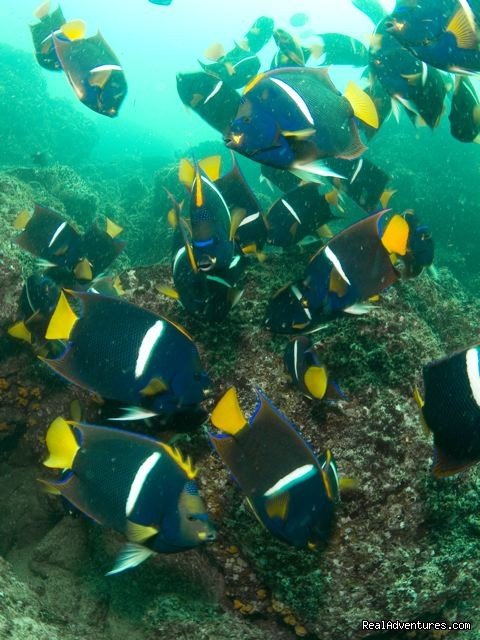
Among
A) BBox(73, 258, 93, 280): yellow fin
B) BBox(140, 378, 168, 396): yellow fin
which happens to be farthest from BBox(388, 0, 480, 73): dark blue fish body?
BBox(73, 258, 93, 280): yellow fin

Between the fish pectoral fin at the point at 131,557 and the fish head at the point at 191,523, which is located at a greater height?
the fish head at the point at 191,523

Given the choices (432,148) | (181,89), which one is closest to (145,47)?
(432,148)

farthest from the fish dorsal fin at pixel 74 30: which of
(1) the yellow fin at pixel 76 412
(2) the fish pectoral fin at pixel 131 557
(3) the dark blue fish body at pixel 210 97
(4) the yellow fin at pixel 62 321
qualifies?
(2) the fish pectoral fin at pixel 131 557

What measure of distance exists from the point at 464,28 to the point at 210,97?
264 cm

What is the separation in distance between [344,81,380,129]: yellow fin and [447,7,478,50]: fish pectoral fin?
2.24 feet

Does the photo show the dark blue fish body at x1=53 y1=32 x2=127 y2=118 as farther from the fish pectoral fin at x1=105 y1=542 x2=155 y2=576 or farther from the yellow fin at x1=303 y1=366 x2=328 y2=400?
the fish pectoral fin at x1=105 y1=542 x2=155 y2=576

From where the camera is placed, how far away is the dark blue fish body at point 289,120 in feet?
7.07

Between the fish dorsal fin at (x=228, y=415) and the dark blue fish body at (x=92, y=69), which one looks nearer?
the fish dorsal fin at (x=228, y=415)

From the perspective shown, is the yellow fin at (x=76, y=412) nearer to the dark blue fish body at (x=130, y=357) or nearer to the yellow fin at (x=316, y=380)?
the dark blue fish body at (x=130, y=357)

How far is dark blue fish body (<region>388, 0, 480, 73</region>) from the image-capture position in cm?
244

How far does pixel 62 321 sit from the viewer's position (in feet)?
6.58

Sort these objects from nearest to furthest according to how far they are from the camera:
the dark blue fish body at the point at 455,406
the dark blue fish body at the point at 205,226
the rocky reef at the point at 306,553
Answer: the dark blue fish body at the point at 455,406 → the dark blue fish body at the point at 205,226 → the rocky reef at the point at 306,553

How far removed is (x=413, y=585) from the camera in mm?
2717

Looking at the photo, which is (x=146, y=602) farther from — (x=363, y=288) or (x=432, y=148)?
(x=432, y=148)
